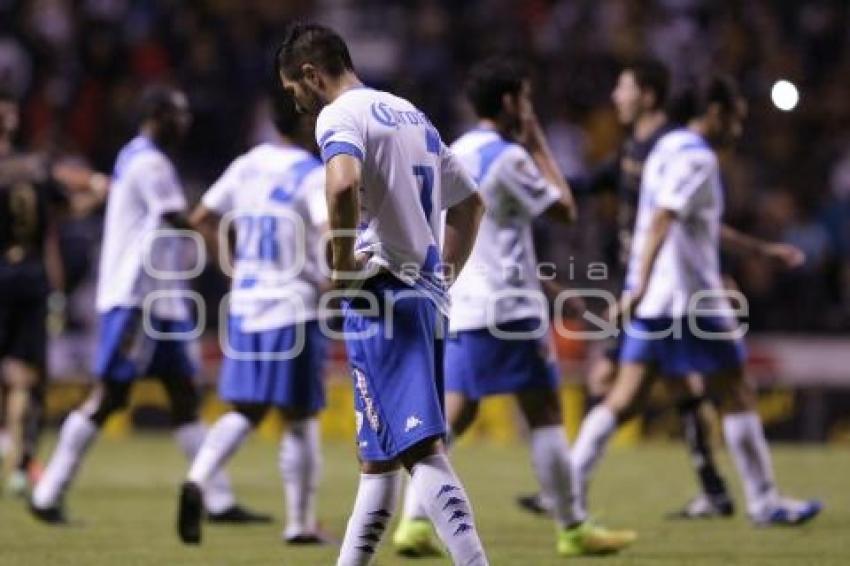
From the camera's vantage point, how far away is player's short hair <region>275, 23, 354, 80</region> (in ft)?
22.5

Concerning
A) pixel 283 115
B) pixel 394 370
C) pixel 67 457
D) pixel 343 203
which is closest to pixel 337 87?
pixel 343 203

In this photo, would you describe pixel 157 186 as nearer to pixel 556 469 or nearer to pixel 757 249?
pixel 556 469

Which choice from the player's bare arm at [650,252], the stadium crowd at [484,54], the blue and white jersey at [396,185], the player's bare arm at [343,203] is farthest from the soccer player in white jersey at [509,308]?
the stadium crowd at [484,54]

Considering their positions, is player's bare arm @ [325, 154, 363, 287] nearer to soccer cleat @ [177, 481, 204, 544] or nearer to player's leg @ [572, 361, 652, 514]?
Result: soccer cleat @ [177, 481, 204, 544]

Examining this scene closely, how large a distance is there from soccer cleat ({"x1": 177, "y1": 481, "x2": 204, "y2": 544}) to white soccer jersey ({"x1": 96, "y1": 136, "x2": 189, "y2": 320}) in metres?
1.78

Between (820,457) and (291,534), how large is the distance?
6.35 metres

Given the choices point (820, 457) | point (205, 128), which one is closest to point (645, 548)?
point (820, 457)

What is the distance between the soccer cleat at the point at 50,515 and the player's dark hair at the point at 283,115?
92.3 inches

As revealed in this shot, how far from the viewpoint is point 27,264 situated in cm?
1170

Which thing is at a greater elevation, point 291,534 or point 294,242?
point 294,242

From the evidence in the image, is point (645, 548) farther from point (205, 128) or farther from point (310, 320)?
point (205, 128)

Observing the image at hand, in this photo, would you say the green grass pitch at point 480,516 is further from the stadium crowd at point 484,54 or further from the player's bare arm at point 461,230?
the stadium crowd at point 484,54

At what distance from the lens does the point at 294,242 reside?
9781 millimetres

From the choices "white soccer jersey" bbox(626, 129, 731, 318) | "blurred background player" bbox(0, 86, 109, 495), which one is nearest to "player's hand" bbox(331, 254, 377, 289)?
"white soccer jersey" bbox(626, 129, 731, 318)
